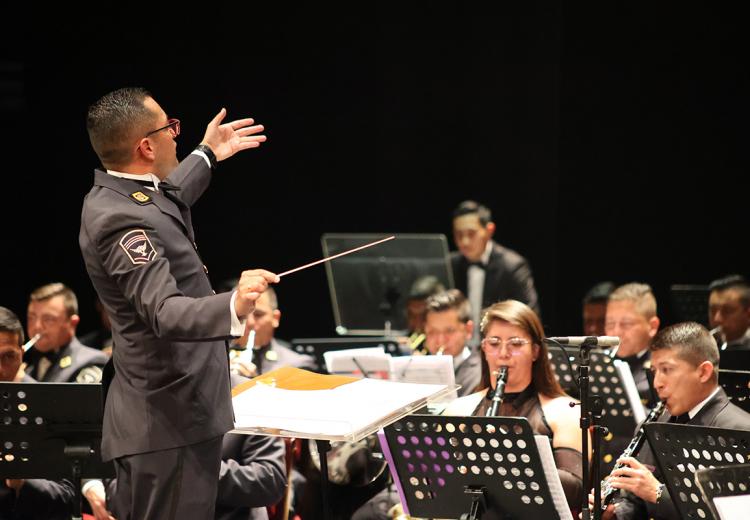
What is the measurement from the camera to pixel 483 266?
8266 mm

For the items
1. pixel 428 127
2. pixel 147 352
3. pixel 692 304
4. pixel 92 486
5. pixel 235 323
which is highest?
pixel 428 127

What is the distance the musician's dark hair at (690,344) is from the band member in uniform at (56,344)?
3.04m

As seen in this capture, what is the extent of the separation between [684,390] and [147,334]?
2.35 meters

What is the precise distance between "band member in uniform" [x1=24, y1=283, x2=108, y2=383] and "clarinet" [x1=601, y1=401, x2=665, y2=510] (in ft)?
9.78

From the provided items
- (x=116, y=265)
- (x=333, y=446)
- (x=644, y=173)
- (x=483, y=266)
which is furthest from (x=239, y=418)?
(x=644, y=173)

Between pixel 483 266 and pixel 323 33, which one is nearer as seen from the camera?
pixel 483 266

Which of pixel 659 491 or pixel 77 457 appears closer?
pixel 659 491

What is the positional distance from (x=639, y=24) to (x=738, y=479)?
7.10 metres

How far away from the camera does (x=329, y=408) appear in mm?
3053

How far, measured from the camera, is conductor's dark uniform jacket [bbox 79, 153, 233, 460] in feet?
8.80

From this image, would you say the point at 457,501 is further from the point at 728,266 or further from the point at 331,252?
the point at 728,266

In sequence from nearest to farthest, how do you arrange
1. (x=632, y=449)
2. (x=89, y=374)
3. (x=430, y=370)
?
(x=632, y=449) → (x=430, y=370) → (x=89, y=374)

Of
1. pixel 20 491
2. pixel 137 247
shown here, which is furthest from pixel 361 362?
pixel 137 247

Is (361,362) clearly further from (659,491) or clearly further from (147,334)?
(147,334)
